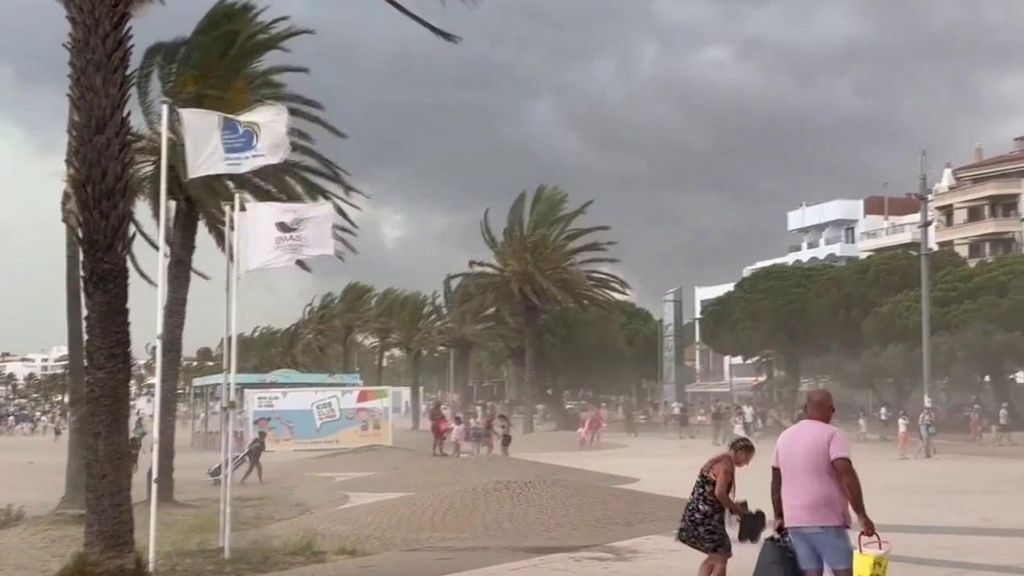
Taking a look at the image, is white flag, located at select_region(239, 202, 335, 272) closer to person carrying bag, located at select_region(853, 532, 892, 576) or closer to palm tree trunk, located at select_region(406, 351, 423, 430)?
person carrying bag, located at select_region(853, 532, 892, 576)

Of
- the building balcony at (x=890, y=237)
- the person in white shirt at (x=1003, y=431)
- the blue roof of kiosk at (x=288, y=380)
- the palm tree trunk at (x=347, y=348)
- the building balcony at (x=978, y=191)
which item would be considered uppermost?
the building balcony at (x=978, y=191)

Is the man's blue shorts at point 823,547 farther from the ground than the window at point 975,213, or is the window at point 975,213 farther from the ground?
the window at point 975,213

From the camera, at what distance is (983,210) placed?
8244 cm

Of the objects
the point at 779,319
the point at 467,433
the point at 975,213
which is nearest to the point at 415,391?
the point at 779,319

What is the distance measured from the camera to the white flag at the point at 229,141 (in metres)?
13.1

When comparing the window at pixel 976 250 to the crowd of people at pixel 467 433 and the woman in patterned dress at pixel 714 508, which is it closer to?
the crowd of people at pixel 467 433

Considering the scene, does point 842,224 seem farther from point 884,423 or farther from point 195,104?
point 195,104

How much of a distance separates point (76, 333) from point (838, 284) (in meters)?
50.5

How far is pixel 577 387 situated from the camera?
80.8 m

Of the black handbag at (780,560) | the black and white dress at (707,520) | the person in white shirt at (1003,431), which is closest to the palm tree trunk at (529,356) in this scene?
the person in white shirt at (1003,431)

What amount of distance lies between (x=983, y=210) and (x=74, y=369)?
74.5m

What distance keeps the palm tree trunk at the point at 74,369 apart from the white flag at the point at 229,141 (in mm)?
6922

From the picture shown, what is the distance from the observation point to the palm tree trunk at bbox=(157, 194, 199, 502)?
67.5 feet

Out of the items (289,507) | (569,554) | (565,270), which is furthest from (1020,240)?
(569,554)
